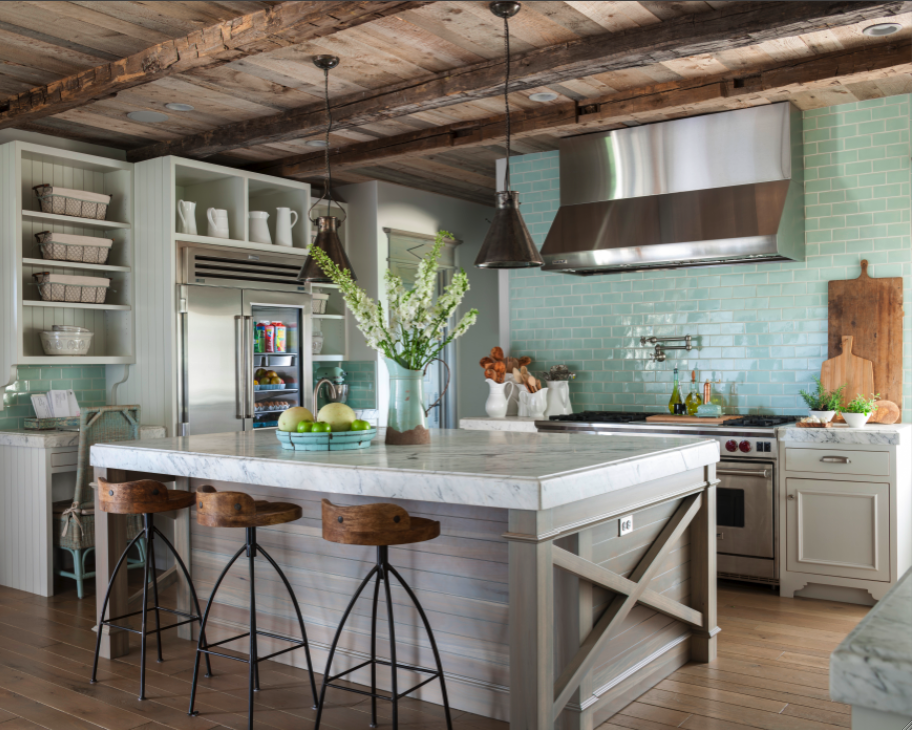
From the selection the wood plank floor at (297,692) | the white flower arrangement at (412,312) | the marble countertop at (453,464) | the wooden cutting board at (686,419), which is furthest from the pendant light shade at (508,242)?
the wooden cutting board at (686,419)

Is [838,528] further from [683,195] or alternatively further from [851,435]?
[683,195]

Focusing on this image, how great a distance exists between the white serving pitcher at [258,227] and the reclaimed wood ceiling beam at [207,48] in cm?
168

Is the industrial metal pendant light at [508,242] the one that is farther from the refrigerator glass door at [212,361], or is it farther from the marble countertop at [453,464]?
the refrigerator glass door at [212,361]

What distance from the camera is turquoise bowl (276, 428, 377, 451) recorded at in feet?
10.8

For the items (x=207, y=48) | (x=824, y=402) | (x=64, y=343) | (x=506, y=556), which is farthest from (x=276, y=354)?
(x=824, y=402)

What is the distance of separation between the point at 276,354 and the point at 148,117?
6.21ft

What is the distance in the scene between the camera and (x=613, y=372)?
604 cm

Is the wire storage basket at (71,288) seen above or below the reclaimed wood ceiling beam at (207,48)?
below

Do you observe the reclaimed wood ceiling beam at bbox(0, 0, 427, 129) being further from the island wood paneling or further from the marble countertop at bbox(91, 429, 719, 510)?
the island wood paneling

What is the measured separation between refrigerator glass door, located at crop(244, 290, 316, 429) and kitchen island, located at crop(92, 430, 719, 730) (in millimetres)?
2192

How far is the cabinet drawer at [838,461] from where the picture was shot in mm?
4523

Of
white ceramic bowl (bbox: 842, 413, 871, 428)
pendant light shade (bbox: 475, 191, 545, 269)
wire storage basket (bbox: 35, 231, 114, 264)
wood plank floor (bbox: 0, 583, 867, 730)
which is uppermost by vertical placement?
wire storage basket (bbox: 35, 231, 114, 264)

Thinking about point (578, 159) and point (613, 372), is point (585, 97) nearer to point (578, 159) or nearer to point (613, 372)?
point (578, 159)

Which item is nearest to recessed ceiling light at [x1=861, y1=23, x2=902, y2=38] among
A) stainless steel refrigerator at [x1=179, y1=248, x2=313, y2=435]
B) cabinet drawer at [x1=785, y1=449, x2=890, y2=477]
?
cabinet drawer at [x1=785, y1=449, x2=890, y2=477]
